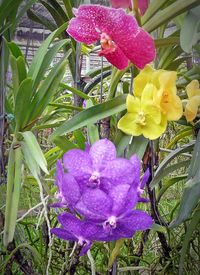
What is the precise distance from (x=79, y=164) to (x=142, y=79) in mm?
143

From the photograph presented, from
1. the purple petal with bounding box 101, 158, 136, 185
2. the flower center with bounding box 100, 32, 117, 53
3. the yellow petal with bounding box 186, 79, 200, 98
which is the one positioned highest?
the flower center with bounding box 100, 32, 117, 53

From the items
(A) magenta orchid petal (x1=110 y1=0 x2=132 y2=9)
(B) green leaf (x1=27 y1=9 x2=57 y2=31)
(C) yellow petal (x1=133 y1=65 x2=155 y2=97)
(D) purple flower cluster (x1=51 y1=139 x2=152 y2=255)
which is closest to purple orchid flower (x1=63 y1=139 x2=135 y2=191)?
(D) purple flower cluster (x1=51 y1=139 x2=152 y2=255)

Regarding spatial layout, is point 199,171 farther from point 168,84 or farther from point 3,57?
point 3,57

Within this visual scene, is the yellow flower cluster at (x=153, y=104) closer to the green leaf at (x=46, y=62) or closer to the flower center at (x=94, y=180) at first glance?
the flower center at (x=94, y=180)

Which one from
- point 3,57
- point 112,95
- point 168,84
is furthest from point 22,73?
point 168,84

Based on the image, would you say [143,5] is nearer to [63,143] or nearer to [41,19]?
[63,143]

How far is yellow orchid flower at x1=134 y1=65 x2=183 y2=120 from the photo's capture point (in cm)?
48

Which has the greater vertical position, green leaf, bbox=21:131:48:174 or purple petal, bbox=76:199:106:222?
green leaf, bbox=21:131:48:174

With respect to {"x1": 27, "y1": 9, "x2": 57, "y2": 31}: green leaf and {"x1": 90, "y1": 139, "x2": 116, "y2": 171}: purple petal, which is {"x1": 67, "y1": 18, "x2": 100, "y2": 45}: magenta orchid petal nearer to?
{"x1": 90, "y1": 139, "x2": 116, "y2": 171}: purple petal

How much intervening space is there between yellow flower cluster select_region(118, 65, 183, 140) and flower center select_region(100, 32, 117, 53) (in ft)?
0.20

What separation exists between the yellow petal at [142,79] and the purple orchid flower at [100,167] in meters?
0.10

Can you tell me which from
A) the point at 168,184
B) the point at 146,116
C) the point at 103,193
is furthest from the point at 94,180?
the point at 168,184

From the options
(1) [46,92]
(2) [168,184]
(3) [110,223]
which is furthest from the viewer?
(2) [168,184]

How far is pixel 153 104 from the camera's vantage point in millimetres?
480
